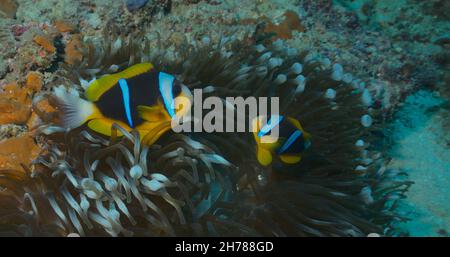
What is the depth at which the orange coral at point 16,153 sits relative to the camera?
7.71 feet

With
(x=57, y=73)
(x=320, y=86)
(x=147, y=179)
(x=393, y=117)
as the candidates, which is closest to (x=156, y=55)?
(x=57, y=73)

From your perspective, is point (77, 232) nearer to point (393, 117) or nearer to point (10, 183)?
point (10, 183)

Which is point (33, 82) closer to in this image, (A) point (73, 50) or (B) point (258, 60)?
(A) point (73, 50)

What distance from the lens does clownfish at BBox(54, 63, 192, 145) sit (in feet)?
6.19

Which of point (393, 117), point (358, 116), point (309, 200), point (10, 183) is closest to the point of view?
point (10, 183)

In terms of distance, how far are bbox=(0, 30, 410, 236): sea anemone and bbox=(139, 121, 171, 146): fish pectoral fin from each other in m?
0.05

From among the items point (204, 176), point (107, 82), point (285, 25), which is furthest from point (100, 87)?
point (285, 25)

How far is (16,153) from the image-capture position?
2350mm

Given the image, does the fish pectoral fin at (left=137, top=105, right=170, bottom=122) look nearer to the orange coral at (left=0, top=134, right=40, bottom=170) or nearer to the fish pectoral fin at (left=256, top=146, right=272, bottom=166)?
the fish pectoral fin at (left=256, top=146, right=272, bottom=166)

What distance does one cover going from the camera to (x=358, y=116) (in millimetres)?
2965

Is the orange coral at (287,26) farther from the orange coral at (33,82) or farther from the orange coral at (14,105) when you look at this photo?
the orange coral at (14,105)

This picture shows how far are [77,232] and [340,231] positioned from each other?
4.57ft

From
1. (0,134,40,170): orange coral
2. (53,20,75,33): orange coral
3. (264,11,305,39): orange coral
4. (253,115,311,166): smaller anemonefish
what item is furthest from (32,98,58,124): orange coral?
(264,11,305,39): orange coral

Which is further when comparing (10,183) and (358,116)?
(358,116)
